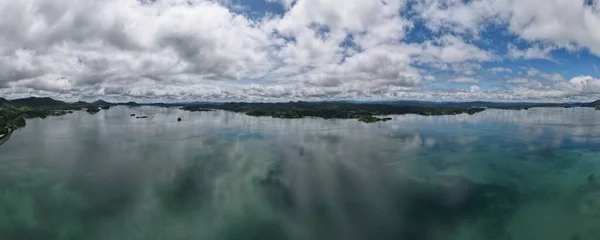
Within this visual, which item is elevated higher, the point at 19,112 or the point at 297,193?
the point at 19,112

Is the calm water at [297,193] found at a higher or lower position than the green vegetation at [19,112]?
lower

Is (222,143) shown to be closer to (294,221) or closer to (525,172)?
(294,221)

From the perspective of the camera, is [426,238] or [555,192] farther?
[555,192]

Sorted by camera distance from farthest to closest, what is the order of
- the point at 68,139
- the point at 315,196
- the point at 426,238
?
the point at 68,139, the point at 315,196, the point at 426,238

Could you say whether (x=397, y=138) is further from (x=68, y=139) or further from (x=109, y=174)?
(x=68, y=139)

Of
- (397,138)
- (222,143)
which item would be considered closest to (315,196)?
(222,143)

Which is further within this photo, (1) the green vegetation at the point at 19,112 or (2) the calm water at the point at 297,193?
(1) the green vegetation at the point at 19,112

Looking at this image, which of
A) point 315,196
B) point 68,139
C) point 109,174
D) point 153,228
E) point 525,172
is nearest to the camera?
point 153,228

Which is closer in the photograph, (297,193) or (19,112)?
(297,193)
